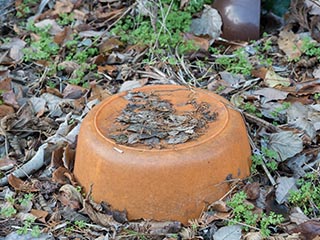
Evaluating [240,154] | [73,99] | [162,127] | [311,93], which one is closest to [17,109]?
[73,99]

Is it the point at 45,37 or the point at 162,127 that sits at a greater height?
the point at 162,127

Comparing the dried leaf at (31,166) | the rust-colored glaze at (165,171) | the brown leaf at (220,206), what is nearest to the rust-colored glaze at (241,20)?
the rust-colored glaze at (165,171)

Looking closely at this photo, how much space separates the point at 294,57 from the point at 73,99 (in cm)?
119

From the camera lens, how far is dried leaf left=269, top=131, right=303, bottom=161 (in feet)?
7.99

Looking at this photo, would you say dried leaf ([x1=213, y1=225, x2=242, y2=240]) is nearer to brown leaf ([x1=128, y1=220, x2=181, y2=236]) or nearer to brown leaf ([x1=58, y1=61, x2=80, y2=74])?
brown leaf ([x1=128, y1=220, x2=181, y2=236])

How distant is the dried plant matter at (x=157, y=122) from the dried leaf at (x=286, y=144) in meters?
0.34

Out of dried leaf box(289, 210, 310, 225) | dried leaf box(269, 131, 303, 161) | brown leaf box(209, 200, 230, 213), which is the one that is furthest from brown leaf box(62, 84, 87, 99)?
dried leaf box(289, 210, 310, 225)

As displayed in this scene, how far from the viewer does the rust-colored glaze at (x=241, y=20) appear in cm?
340

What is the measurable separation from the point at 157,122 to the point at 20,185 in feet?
2.09

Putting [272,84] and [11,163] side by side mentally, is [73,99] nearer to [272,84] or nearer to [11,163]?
→ [11,163]

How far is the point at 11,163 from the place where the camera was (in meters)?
2.57

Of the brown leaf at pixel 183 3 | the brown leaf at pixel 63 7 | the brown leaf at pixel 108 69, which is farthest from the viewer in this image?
the brown leaf at pixel 63 7

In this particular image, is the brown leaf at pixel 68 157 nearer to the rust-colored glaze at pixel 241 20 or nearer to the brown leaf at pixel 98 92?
the brown leaf at pixel 98 92

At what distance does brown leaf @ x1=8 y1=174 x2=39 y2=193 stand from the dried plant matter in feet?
1.49
